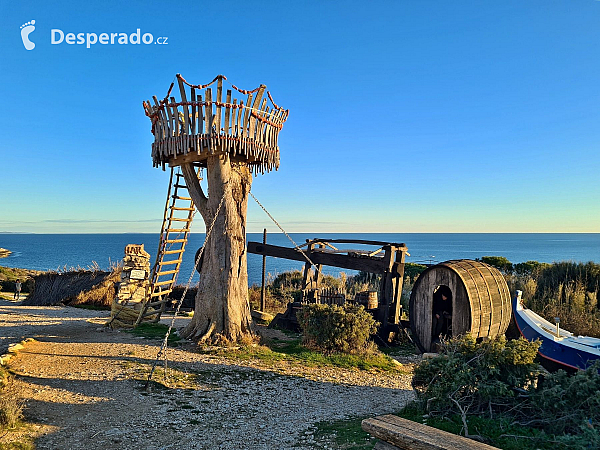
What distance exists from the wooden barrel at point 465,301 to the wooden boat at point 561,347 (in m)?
0.68

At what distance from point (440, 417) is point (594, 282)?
13.9 m

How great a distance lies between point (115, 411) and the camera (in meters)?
5.94

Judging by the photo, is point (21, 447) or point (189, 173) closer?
point (21, 447)

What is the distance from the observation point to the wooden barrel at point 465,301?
901 cm

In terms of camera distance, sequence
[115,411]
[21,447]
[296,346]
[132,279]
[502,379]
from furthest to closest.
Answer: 1. [132,279]
2. [296,346]
3. [115,411]
4. [502,379]
5. [21,447]

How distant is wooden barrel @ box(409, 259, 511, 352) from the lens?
355 inches

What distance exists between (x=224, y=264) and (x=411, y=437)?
7351mm

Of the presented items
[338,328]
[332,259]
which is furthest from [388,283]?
[338,328]

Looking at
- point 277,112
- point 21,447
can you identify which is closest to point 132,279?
point 277,112

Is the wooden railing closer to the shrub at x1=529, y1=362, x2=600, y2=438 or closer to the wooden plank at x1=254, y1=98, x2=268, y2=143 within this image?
the wooden plank at x1=254, y1=98, x2=268, y2=143

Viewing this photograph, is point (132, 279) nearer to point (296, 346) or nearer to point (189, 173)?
point (189, 173)

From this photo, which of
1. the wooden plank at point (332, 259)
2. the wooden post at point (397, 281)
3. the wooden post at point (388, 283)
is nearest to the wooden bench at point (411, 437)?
the wooden post at point (388, 283)

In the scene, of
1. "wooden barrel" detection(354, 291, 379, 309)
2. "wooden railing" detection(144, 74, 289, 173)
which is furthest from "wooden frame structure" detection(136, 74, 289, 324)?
"wooden barrel" detection(354, 291, 379, 309)

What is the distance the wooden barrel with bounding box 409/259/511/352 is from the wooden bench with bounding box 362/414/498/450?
5.39 metres
